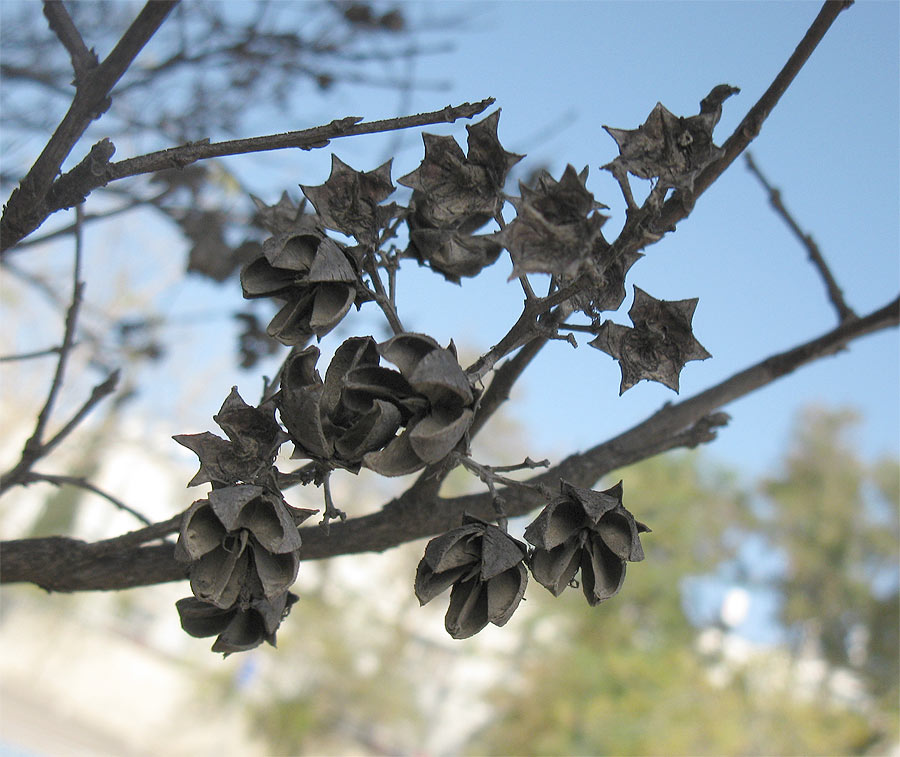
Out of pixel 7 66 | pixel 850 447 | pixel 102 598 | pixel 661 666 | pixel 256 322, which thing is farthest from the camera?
pixel 102 598

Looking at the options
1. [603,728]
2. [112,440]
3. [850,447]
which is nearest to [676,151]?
[603,728]

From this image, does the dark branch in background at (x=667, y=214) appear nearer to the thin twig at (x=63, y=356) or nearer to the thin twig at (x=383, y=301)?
the thin twig at (x=383, y=301)

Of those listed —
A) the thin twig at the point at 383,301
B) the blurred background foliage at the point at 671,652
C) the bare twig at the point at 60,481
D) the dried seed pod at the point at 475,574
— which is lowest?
the dried seed pod at the point at 475,574

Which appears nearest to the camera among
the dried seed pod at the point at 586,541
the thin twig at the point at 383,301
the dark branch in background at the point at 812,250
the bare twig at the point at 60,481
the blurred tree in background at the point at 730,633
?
the dried seed pod at the point at 586,541

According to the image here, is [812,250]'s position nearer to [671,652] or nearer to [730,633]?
[671,652]

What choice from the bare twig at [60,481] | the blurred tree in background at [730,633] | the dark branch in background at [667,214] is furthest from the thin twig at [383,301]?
the blurred tree in background at [730,633]

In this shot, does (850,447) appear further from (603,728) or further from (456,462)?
(456,462)

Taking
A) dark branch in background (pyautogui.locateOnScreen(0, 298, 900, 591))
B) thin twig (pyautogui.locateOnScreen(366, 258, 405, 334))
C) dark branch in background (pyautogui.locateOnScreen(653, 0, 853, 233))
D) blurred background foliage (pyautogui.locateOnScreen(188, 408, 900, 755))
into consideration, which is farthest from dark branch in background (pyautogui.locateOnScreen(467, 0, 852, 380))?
blurred background foliage (pyautogui.locateOnScreen(188, 408, 900, 755))

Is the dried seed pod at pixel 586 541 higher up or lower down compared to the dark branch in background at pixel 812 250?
lower down
